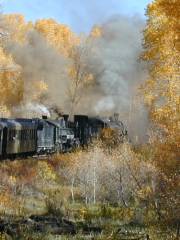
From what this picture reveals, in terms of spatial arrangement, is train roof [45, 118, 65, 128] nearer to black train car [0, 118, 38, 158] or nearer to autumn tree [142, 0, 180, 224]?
black train car [0, 118, 38, 158]

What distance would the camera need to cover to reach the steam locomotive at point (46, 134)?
24219 mm

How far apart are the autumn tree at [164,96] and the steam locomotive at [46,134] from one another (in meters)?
9.98

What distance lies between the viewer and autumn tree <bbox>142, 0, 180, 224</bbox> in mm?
13266

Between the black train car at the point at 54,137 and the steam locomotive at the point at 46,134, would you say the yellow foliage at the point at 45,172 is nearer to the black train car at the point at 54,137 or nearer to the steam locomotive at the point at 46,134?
the steam locomotive at the point at 46,134

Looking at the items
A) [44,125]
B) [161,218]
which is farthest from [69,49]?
[161,218]

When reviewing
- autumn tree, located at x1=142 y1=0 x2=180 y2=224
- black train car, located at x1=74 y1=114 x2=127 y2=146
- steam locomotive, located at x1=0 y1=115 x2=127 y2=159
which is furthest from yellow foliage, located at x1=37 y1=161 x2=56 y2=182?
black train car, located at x1=74 y1=114 x2=127 y2=146

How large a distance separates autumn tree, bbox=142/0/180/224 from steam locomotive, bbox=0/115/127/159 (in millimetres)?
9978

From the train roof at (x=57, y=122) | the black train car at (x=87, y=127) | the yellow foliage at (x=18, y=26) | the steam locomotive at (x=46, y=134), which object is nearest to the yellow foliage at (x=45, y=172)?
the steam locomotive at (x=46, y=134)

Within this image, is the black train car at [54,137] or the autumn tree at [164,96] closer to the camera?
the autumn tree at [164,96]

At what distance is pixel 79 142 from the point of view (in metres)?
36.8

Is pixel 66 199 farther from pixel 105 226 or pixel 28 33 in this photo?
pixel 28 33

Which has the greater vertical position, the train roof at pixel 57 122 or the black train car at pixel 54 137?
the train roof at pixel 57 122

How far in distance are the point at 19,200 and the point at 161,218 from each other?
754 centimetres

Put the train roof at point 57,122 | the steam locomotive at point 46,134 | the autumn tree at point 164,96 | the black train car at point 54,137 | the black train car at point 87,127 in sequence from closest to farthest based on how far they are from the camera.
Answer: the autumn tree at point 164,96 → the steam locomotive at point 46,134 → the black train car at point 54,137 → the train roof at point 57,122 → the black train car at point 87,127
